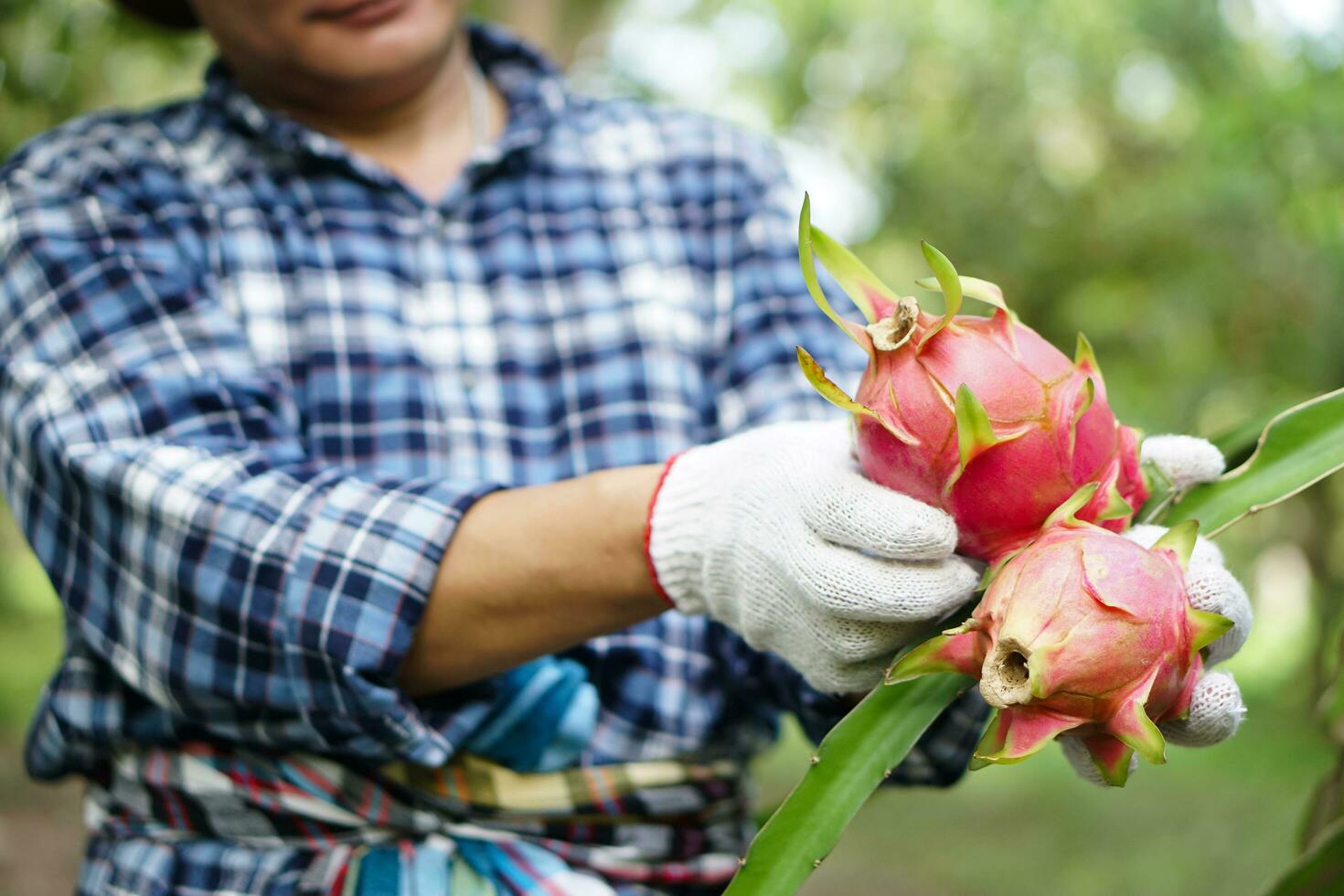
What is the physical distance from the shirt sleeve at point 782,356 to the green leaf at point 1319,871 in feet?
0.98

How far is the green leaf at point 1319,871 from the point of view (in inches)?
36.8

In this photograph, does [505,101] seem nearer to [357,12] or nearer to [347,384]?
[357,12]

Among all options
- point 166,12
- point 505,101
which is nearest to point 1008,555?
point 505,101

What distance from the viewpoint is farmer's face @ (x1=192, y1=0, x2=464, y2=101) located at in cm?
128

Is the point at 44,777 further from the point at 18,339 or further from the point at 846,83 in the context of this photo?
the point at 846,83

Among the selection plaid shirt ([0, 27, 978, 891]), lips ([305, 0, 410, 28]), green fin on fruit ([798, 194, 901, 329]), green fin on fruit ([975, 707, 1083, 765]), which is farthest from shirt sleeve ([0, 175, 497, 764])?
green fin on fruit ([975, 707, 1083, 765])

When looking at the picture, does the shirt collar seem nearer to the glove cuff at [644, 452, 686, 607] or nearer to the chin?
the chin

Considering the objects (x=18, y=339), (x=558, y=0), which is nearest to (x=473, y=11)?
(x=558, y=0)

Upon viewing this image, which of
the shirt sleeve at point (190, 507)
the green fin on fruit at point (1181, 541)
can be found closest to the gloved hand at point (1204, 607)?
the green fin on fruit at point (1181, 541)

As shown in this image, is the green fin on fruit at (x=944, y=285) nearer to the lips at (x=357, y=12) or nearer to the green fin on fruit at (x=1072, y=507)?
the green fin on fruit at (x=1072, y=507)

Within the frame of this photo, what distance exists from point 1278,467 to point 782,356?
53 centimetres

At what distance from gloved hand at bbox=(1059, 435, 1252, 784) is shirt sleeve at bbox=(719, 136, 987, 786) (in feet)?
0.93

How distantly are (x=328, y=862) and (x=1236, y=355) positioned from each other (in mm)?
3353

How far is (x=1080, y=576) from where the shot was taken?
77 cm
